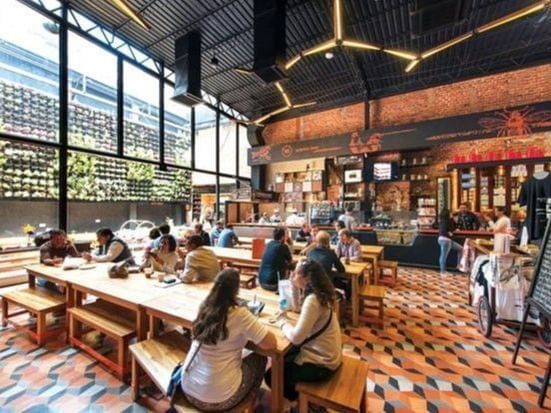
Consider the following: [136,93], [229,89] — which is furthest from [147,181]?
[229,89]

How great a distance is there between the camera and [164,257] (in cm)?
349

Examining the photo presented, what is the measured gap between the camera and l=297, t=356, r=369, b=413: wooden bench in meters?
1.52

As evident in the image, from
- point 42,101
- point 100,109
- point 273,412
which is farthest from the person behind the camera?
point 100,109

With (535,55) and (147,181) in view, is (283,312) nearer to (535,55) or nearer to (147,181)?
(147,181)

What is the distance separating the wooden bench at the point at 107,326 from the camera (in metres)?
2.42

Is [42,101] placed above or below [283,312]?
above

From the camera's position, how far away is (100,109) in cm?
608

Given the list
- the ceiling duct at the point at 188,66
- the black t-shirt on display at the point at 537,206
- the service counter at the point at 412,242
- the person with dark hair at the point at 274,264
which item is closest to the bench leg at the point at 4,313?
the person with dark hair at the point at 274,264

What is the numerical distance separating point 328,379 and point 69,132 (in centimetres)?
639

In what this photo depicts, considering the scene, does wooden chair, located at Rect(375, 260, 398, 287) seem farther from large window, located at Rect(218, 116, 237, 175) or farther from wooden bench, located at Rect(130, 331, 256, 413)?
large window, located at Rect(218, 116, 237, 175)

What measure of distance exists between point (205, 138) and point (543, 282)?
1120 centimetres

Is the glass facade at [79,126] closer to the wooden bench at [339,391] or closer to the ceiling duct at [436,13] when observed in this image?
the wooden bench at [339,391]

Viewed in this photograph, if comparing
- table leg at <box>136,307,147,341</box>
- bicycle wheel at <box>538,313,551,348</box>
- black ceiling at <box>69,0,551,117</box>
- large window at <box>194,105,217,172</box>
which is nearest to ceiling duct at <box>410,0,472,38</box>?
black ceiling at <box>69,0,551,117</box>

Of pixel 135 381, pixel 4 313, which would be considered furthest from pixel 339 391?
pixel 4 313
